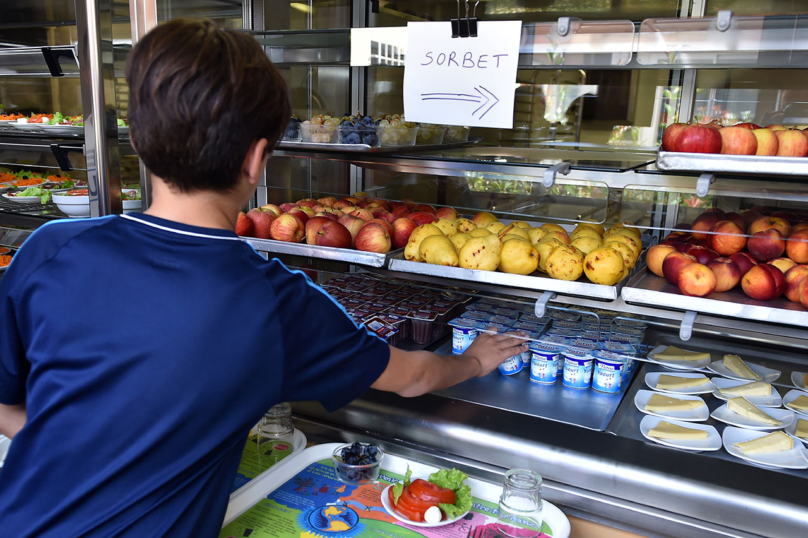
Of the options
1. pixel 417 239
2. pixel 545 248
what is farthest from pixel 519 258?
pixel 417 239

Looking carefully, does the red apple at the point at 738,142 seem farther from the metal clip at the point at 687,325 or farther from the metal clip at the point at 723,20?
the metal clip at the point at 687,325

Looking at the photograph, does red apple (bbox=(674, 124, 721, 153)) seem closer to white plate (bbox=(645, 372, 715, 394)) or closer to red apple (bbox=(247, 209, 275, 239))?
white plate (bbox=(645, 372, 715, 394))

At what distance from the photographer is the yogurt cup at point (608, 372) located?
1.83 meters

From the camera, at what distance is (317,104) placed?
9.75ft

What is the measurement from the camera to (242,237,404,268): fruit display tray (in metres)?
1.79

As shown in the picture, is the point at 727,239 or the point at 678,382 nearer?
the point at 727,239

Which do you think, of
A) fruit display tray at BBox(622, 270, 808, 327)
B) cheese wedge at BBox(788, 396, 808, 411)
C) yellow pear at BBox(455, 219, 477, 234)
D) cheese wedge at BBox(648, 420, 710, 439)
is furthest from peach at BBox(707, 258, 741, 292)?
yellow pear at BBox(455, 219, 477, 234)

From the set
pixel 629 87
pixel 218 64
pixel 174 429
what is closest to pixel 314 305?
pixel 174 429

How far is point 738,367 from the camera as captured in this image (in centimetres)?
188

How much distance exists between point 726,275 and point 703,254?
9 centimetres

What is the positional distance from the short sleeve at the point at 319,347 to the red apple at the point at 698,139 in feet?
2.80

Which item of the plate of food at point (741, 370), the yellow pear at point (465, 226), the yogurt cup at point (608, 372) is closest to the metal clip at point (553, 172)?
the yellow pear at point (465, 226)

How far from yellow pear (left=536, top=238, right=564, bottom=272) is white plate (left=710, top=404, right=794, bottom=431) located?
64 centimetres

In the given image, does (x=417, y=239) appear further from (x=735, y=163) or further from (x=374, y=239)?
(x=735, y=163)
